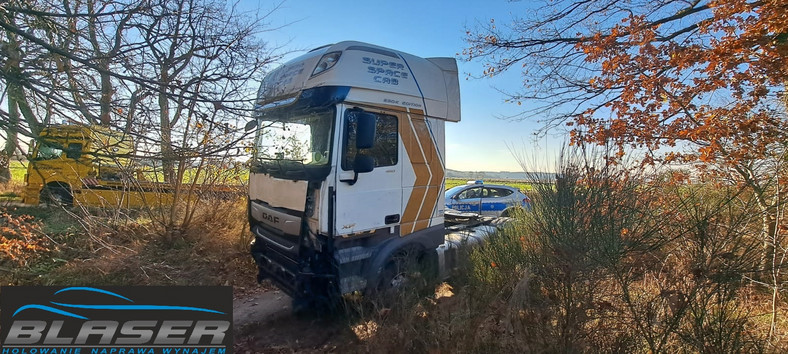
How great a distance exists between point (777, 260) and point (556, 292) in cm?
164

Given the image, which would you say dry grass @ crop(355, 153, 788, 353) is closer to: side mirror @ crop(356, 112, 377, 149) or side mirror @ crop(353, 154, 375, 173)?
side mirror @ crop(353, 154, 375, 173)

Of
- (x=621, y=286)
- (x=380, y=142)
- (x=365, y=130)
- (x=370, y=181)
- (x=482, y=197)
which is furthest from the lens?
(x=482, y=197)

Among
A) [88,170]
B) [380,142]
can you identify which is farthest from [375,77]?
[88,170]

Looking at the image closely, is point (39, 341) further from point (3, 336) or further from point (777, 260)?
point (777, 260)

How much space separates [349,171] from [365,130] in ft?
1.63

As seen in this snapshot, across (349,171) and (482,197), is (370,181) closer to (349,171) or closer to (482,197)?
(349,171)

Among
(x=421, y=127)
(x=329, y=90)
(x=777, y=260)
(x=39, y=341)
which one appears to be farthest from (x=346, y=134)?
(x=777, y=260)

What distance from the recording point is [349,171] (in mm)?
3645

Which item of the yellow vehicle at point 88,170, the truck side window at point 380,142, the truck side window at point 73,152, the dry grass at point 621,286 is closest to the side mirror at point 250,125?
the yellow vehicle at point 88,170

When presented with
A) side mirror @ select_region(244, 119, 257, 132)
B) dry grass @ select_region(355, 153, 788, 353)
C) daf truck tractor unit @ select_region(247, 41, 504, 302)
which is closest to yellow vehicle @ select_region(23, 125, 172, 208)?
side mirror @ select_region(244, 119, 257, 132)

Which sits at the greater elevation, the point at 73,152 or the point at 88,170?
the point at 73,152

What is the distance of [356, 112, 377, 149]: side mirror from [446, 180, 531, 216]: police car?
25.7 ft

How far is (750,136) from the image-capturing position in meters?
3.92

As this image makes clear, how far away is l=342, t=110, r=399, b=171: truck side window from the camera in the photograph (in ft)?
12.0
